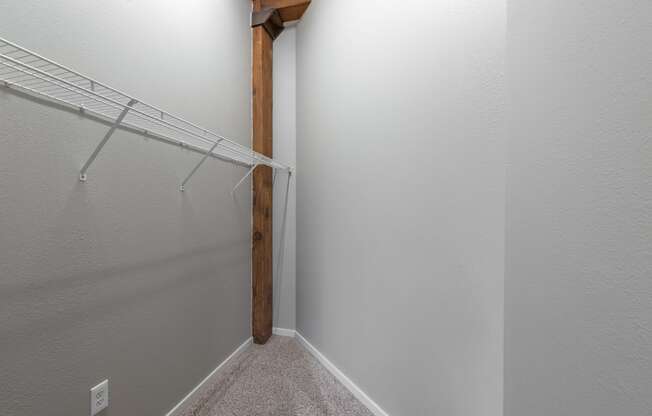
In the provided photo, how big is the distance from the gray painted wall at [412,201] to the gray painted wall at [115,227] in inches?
27.0

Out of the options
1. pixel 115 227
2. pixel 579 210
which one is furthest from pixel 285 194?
pixel 579 210

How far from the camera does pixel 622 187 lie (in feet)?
1.49

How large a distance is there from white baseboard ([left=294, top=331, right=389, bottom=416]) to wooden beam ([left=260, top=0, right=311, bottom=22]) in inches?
93.6

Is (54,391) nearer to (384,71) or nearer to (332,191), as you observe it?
(332,191)

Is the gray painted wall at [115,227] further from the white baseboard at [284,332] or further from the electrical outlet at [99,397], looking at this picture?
the white baseboard at [284,332]

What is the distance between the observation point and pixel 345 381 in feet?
5.27

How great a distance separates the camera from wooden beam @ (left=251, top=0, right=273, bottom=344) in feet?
6.87

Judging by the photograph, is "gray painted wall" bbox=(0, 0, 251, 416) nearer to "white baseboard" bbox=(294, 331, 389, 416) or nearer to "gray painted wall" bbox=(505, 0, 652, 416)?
"white baseboard" bbox=(294, 331, 389, 416)

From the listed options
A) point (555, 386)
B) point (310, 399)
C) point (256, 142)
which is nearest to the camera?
point (555, 386)

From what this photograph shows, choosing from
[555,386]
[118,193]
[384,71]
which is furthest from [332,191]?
[555,386]

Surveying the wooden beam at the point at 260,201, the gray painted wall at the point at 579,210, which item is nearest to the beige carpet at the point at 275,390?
the wooden beam at the point at 260,201

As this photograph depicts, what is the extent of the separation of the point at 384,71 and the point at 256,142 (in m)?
1.12

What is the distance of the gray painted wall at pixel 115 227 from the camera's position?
802mm

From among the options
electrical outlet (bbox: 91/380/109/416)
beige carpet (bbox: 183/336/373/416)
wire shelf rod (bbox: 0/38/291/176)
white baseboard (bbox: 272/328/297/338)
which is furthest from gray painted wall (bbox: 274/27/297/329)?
electrical outlet (bbox: 91/380/109/416)
